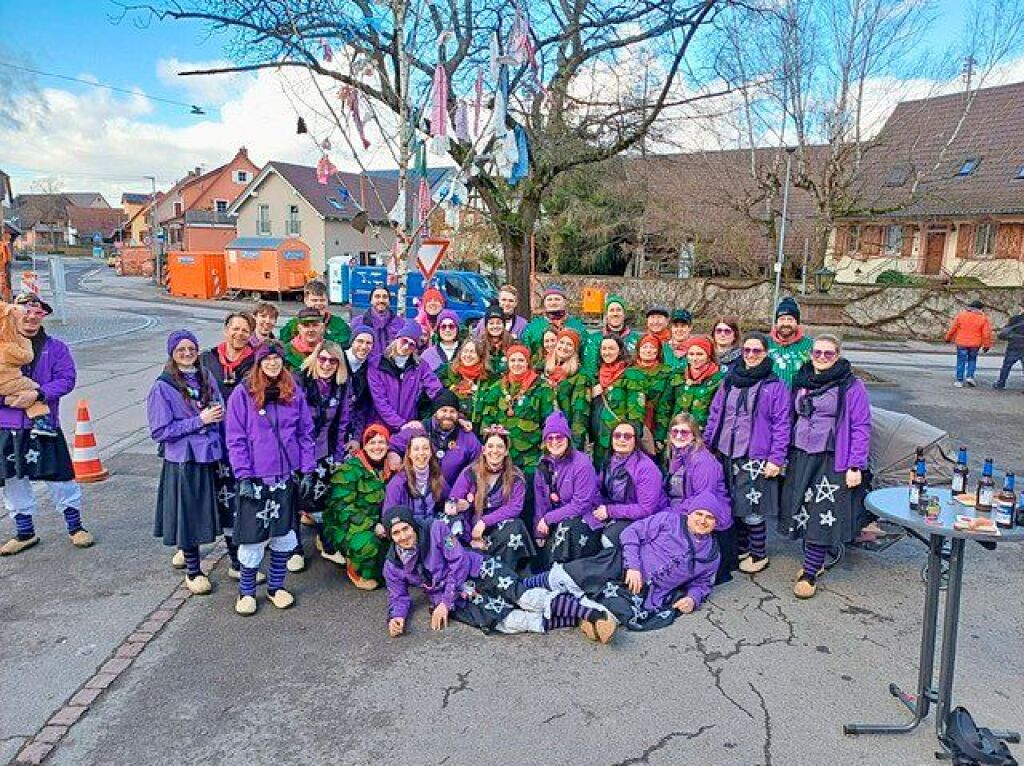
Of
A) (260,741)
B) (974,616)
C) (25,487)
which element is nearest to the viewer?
(260,741)

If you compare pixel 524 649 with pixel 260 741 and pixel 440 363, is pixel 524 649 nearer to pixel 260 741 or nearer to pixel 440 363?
pixel 260 741

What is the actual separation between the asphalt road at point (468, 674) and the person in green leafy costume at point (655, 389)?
131cm

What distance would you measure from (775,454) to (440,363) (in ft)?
9.85

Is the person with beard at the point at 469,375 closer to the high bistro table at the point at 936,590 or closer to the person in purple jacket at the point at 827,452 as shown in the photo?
the person in purple jacket at the point at 827,452

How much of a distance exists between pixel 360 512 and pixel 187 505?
44.2 inches

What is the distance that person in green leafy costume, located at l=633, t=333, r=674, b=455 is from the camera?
5.77 m

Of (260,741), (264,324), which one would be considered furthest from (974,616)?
(264,324)

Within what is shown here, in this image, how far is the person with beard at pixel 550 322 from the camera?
22.4 ft

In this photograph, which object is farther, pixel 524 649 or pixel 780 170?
pixel 780 170

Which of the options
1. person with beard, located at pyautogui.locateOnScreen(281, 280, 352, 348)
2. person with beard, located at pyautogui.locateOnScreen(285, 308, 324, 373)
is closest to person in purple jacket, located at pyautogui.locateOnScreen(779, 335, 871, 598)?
person with beard, located at pyautogui.locateOnScreen(285, 308, 324, 373)

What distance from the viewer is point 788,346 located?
5.70m

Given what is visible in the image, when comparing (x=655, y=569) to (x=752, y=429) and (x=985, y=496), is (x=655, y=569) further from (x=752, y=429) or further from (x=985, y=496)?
(x=985, y=496)

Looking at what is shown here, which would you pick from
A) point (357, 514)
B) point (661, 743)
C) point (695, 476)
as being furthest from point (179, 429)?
point (695, 476)

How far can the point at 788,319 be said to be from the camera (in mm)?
5664
